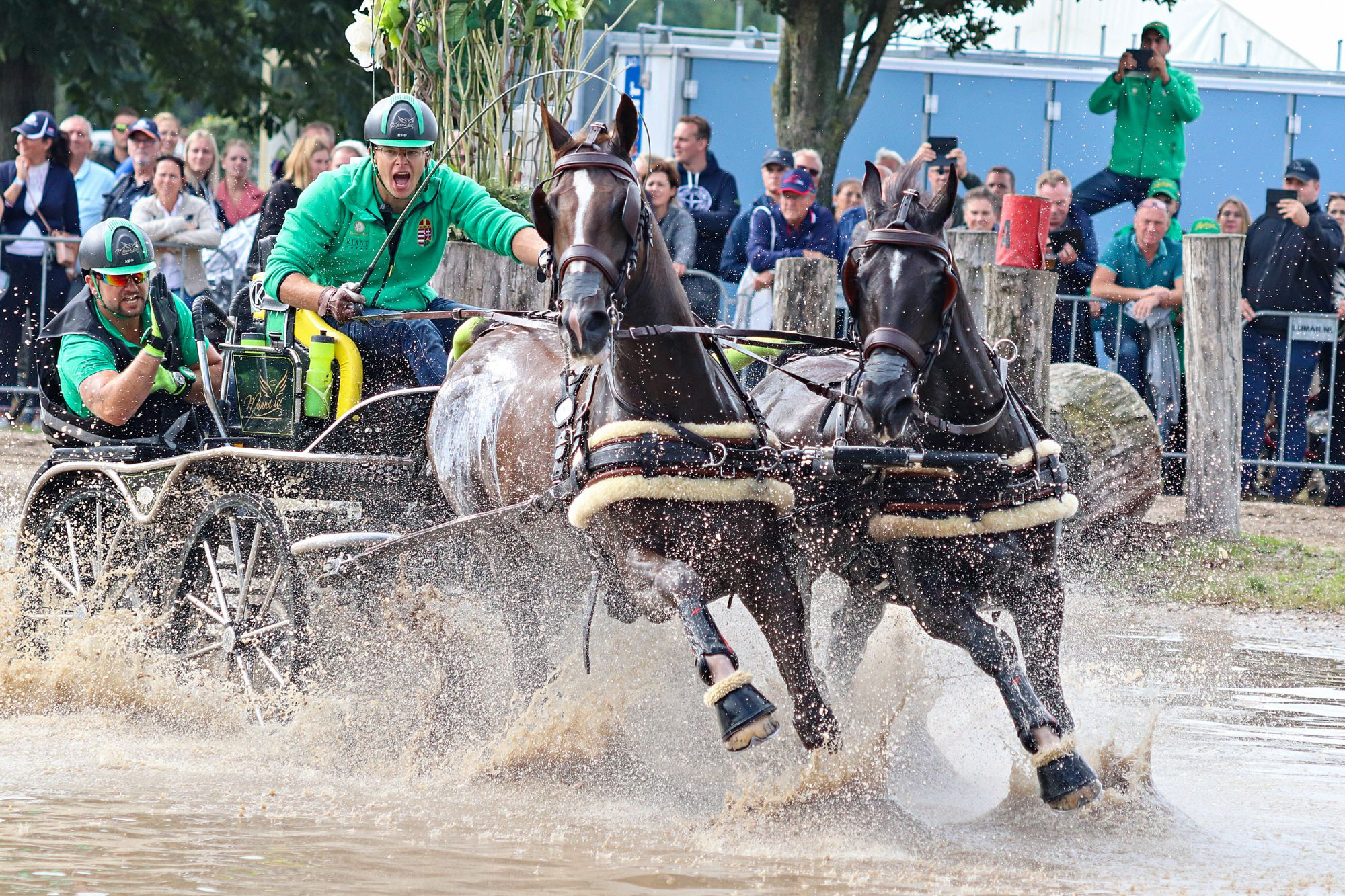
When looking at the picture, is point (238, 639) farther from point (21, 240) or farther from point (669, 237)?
point (21, 240)

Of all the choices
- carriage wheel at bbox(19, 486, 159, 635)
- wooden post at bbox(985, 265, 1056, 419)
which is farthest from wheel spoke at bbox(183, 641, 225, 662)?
wooden post at bbox(985, 265, 1056, 419)

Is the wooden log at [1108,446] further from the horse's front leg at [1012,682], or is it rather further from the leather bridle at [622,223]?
the leather bridle at [622,223]

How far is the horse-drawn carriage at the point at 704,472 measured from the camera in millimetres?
4797

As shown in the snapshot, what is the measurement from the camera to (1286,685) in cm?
730

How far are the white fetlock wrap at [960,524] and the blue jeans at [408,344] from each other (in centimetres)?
212

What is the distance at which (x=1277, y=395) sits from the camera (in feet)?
36.1

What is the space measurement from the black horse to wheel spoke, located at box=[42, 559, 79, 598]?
10.1 ft

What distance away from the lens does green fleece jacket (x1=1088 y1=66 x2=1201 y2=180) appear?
1170 cm

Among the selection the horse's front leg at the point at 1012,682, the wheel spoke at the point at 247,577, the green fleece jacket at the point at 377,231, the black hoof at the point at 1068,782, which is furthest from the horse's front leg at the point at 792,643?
the wheel spoke at the point at 247,577

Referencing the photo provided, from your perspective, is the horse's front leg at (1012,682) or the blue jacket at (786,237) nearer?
the horse's front leg at (1012,682)

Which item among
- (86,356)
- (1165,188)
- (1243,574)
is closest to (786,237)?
(1165,188)

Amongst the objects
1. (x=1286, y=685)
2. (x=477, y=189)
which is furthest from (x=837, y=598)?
(x=477, y=189)

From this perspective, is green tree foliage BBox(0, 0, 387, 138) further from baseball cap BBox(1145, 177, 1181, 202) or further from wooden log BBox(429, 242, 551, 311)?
wooden log BBox(429, 242, 551, 311)

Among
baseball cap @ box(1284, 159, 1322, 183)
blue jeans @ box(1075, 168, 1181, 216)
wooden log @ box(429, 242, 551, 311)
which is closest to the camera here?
wooden log @ box(429, 242, 551, 311)
